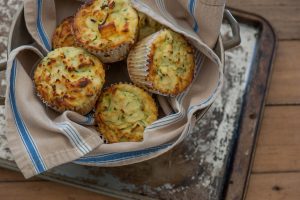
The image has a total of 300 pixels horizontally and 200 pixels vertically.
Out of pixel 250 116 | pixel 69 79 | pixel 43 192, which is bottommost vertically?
pixel 43 192

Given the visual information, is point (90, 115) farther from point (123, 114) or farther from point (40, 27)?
point (40, 27)

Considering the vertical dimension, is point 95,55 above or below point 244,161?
above

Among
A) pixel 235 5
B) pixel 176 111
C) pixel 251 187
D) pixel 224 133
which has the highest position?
pixel 235 5

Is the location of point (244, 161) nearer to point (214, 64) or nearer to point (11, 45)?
point (214, 64)

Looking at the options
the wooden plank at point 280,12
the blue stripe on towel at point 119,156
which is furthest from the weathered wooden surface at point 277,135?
the blue stripe on towel at point 119,156

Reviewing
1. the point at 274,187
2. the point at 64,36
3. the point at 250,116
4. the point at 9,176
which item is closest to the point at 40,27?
the point at 64,36

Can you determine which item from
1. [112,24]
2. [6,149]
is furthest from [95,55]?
[6,149]
